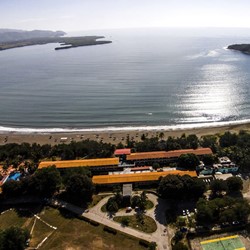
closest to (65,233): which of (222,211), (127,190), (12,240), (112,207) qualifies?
(12,240)

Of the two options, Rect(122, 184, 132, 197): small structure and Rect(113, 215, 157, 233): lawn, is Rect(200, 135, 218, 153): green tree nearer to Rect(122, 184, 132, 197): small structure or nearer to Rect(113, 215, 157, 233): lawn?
Rect(122, 184, 132, 197): small structure

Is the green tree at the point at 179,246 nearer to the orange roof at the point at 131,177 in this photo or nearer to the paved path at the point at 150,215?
the paved path at the point at 150,215

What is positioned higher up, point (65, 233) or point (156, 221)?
point (156, 221)

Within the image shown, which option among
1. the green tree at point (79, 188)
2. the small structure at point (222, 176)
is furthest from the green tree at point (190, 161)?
the green tree at point (79, 188)

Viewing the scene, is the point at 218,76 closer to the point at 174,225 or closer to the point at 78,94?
the point at 78,94


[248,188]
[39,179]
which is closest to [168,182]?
[248,188]

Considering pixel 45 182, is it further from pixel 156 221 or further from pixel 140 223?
pixel 156 221
